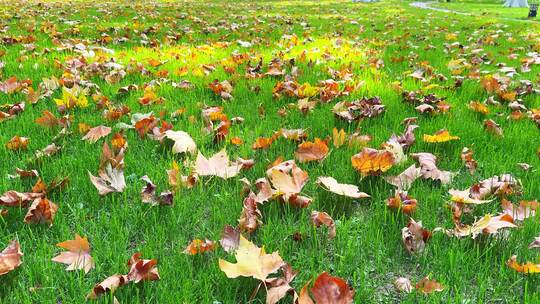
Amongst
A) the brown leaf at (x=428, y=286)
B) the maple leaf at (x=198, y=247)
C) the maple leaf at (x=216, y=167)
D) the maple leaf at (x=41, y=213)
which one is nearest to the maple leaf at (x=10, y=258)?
the maple leaf at (x=41, y=213)

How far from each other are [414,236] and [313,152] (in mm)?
748

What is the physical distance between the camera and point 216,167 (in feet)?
6.92

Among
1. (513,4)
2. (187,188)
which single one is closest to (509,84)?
(187,188)

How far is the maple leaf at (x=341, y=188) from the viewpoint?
1859mm

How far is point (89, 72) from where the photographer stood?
404cm

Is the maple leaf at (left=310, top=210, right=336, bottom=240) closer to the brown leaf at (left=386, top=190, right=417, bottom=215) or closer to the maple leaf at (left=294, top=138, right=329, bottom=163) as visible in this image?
the brown leaf at (left=386, top=190, right=417, bottom=215)

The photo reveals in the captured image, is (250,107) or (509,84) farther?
(509,84)

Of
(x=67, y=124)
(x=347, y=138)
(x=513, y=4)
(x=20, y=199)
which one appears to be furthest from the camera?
(x=513, y=4)

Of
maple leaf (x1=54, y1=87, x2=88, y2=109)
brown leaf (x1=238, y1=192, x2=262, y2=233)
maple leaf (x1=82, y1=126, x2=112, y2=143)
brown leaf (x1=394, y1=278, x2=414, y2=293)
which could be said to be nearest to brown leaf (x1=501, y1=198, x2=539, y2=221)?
brown leaf (x1=394, y1=278, x2=414, y2=293)

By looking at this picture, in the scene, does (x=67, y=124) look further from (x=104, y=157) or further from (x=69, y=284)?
(x=69, y=284)

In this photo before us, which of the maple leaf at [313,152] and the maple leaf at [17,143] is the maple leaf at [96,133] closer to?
the maple leaf at [17,143]

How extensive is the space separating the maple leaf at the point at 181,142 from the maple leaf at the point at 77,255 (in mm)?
853

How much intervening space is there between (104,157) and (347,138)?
4.15ft

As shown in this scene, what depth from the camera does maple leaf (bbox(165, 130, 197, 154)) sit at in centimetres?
232
